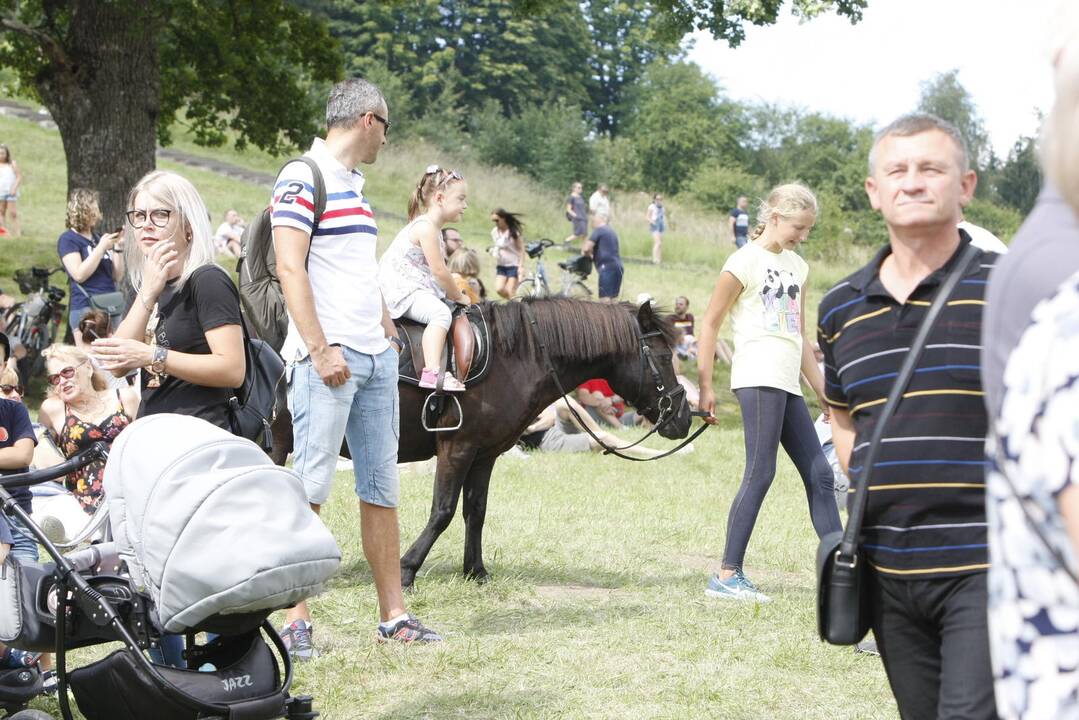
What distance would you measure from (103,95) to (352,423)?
36.6ft

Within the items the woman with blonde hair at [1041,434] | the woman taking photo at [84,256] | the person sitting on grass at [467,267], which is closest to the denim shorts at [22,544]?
the woman with blonde hair at [1041,434]

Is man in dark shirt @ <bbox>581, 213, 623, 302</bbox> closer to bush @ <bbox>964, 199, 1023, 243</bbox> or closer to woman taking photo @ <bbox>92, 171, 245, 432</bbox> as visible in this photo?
woman taking photo @ <bbox>92, 171, 245, 432</bbox>

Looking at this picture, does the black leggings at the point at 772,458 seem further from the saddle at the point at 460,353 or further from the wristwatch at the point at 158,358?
the wristwatch at the point at 158,358

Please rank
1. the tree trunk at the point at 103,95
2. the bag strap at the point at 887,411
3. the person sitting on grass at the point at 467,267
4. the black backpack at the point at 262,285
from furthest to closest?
1. the tree trunk at the point at 103,95
2. the person sitting on grass at the point at 467,267
3. the black backpack at the point at 262,285
4. the bag strap at the point at 887,411

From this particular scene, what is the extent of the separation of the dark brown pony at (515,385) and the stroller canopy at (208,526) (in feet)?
10.6

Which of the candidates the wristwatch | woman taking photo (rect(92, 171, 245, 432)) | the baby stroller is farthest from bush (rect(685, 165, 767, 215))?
the baby stroller

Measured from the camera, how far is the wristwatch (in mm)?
4379

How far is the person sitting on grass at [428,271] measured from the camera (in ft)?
24.0

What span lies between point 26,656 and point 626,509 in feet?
19.2

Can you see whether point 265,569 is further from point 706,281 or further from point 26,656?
point 706,281

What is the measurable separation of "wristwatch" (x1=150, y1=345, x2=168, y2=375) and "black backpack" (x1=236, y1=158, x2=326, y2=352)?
173 cm

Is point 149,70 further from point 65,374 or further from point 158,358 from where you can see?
point 158,358

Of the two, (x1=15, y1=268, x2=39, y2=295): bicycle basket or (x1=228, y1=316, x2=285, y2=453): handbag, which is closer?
(x1=228, y1=316, x2=285, y2=453): handbag

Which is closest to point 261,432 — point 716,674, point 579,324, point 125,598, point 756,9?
point 125,598
